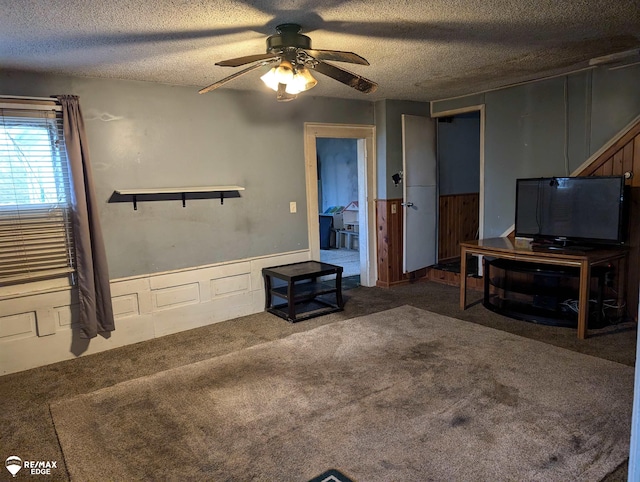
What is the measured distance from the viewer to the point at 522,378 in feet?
9.40

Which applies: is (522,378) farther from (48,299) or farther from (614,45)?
(48,299)

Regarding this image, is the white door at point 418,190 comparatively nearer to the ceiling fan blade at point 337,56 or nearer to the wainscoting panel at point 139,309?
the wainscoting panel at point 139,309

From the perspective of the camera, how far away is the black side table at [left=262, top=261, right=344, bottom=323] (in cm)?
417

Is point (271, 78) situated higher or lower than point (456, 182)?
higher

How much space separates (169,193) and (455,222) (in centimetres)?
397

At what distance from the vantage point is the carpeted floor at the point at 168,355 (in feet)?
7.97

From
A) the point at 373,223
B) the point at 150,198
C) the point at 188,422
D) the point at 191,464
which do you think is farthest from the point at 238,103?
the point at 191,464

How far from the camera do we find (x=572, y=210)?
3.83 metres

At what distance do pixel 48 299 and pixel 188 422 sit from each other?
1.71 metres

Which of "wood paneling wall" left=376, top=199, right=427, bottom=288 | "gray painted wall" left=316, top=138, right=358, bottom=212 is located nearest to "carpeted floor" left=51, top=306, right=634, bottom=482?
"wood paneling wall" left=376, top=199, right=427, bottom=288

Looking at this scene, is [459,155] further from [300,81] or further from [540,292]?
[300,81]

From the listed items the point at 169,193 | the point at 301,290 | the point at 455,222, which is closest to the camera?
the point at 169,193

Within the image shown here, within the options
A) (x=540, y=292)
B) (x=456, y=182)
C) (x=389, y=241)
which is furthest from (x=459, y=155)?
(x=540, y=292)

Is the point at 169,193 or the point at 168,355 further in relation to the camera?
the point at 169,193
